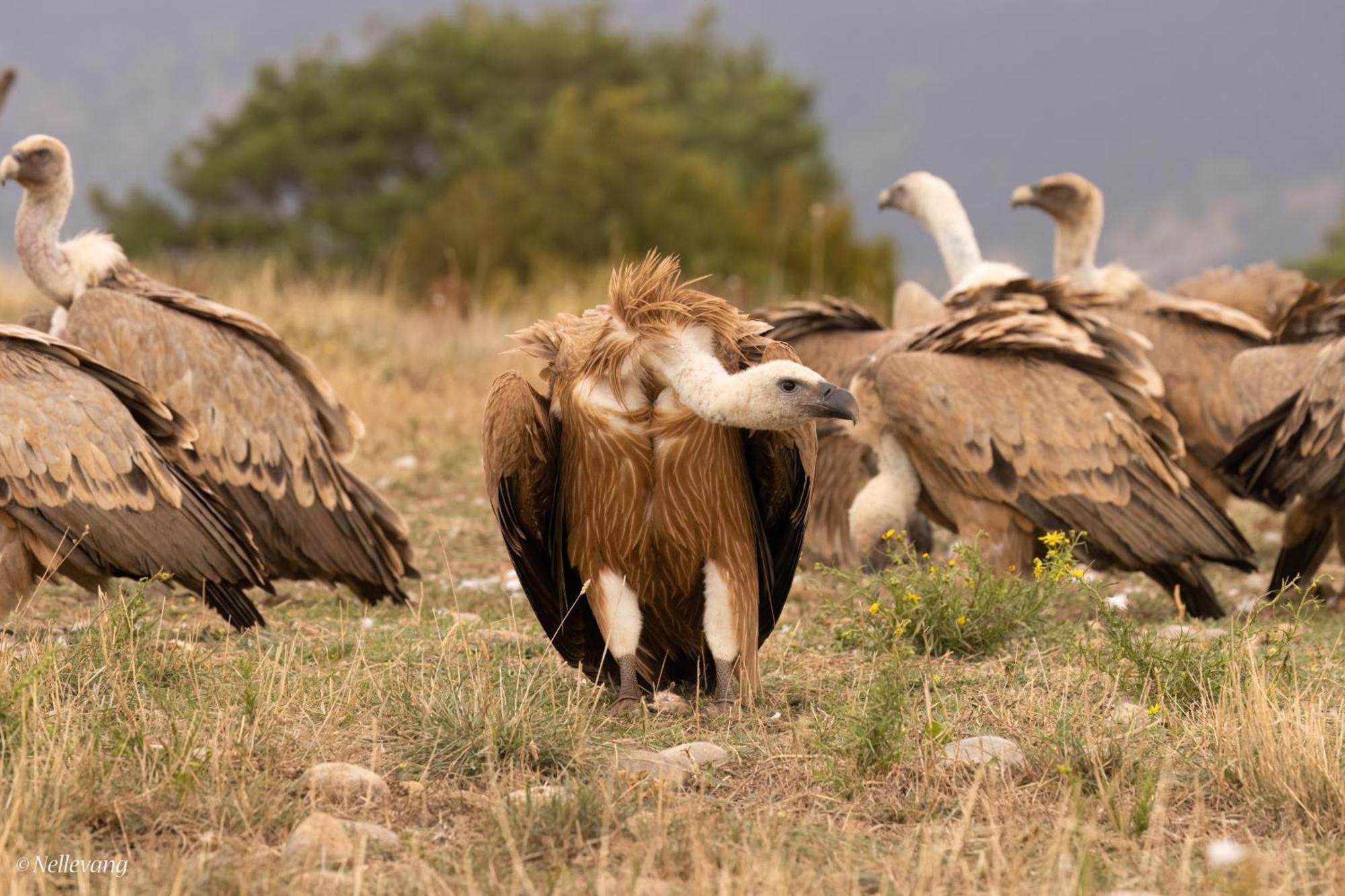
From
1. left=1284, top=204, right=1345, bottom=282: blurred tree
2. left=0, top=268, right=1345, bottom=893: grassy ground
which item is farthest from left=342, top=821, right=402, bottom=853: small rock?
left=1284, top=204, right=1345, bottom=282: blurred tree

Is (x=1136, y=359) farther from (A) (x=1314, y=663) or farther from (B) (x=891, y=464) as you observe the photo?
(A) (x=1314, y=663)

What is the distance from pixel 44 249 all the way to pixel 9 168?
19.5 inches

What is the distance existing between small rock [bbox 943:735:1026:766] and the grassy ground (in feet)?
0.11

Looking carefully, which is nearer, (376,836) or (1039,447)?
(376,836)

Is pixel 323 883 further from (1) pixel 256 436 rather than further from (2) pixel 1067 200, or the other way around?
(2) pixel 1067 200

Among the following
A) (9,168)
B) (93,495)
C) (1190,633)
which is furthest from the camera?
(9,168)

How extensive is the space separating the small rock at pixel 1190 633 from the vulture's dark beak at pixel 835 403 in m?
1.41

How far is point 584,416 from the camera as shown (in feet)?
16.0

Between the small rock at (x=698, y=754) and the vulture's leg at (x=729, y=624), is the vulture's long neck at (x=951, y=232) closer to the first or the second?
the vulture's leg at (x=729, y=624)

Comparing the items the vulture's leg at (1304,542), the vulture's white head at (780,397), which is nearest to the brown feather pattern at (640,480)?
the vulture's white head at (780,397)

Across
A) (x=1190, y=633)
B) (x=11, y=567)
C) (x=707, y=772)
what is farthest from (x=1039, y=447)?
(x=11, y=567)

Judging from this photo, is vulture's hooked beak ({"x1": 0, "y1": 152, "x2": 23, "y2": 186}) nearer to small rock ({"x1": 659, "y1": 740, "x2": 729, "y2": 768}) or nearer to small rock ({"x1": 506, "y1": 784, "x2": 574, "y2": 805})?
small rock ({"x1": 659, "y1": 740, "x2": 729, "y2": 768})

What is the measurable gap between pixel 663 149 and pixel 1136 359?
3001cm

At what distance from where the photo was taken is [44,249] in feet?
26.4
